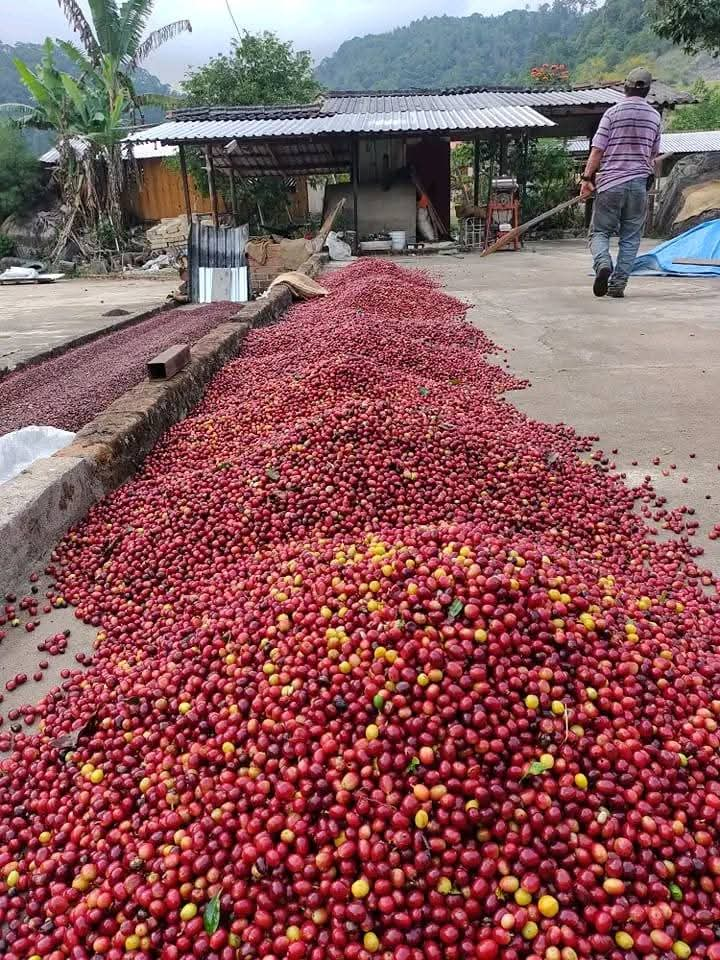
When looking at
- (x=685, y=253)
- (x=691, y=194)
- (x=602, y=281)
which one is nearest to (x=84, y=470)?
(x=602, y=281)

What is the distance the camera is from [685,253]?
1015 centimetres

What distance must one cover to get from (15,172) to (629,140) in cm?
1951

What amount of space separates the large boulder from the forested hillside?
3270 cm

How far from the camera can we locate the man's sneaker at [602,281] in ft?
26.3

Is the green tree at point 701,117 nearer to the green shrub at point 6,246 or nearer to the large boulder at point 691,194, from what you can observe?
the large boulder at point 691,194

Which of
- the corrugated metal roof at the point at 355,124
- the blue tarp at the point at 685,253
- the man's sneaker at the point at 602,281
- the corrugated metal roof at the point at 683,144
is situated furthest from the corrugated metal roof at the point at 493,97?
the man's sneaker at the point at 602,281

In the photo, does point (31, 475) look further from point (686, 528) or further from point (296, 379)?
point (686, 528)

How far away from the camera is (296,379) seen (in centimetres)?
449

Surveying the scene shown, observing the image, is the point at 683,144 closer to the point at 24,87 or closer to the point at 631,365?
the point at 631,365

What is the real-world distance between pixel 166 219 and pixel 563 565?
846 inches

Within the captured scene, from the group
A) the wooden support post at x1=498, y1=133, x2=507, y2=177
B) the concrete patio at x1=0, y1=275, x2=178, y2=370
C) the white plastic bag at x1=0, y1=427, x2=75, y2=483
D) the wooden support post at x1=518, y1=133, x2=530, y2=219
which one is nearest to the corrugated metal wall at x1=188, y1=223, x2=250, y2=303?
the concrete patio at x1=0, y1=275, x2=178, y2=370

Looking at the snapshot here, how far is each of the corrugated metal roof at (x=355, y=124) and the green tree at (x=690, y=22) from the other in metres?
2.53

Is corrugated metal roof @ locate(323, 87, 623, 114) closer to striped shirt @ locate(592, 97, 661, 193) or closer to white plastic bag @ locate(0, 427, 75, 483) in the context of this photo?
striped shirt @ locate(592, 97, 661, 193)

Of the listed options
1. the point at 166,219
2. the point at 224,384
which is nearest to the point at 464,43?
the point at 166,219
